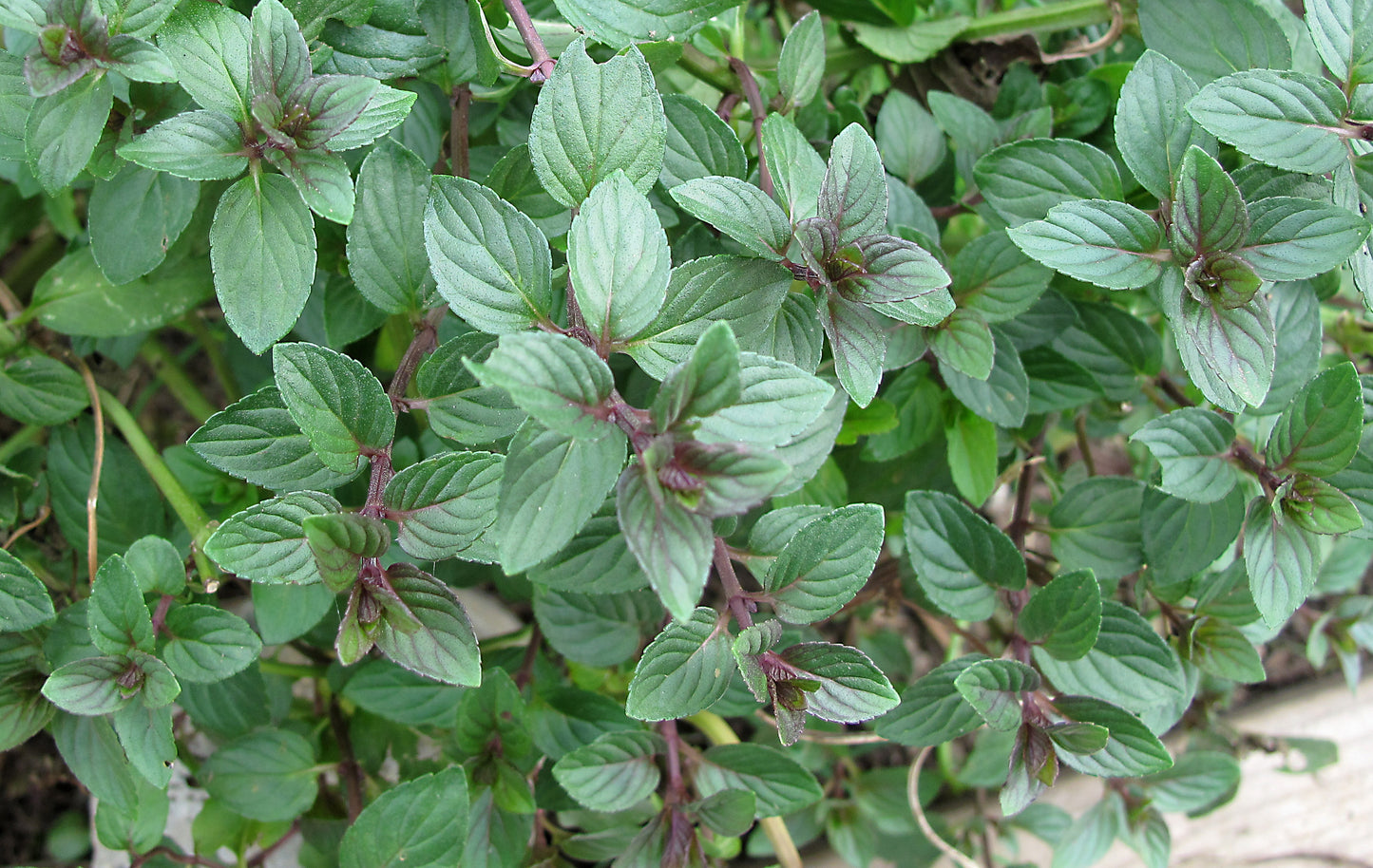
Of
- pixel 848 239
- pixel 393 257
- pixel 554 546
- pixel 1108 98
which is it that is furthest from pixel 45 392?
pixel 1108 98

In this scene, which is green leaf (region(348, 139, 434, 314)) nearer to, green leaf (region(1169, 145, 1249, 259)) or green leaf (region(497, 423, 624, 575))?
green leaf (region(497, 423, 624, 575))

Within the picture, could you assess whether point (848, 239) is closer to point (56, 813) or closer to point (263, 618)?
point (263, 618)

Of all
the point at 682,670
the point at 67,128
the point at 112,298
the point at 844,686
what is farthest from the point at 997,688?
the point at 112,298

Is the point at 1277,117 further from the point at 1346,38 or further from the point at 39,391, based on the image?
the point at 39,391

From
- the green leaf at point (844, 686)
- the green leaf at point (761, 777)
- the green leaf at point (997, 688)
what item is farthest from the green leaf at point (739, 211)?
the green leaf at point (761, 777)

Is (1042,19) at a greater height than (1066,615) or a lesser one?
greater

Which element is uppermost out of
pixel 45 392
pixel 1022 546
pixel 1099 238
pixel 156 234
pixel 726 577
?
pixel 1099 238
